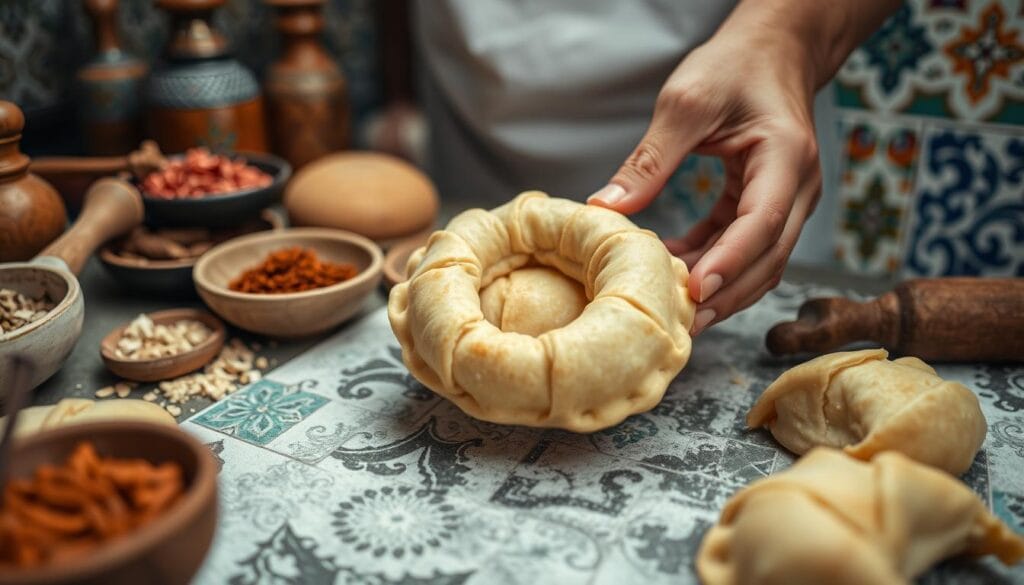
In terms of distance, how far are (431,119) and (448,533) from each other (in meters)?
1.84

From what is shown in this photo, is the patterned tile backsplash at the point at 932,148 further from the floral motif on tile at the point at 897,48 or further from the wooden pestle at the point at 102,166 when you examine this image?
the wooden pestle at the point at 102,166

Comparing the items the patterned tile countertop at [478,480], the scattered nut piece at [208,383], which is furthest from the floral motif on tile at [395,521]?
the scattered nut piece at [208,383]

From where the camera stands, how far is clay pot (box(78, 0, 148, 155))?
82.4 inches

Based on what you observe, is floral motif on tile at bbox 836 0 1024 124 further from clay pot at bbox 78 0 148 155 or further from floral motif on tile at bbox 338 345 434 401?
clay pot at bbox 78 0 148 155

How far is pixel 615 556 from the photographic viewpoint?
3.33 feet

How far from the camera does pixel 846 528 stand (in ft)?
2.78

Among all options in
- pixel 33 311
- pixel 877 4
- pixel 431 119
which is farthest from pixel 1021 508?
pixel 431 119

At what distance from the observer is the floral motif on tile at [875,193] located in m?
2.26

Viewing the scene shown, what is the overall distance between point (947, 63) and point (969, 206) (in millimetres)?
424

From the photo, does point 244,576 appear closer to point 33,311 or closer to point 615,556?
point 615,556

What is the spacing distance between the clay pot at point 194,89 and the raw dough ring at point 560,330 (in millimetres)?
1067

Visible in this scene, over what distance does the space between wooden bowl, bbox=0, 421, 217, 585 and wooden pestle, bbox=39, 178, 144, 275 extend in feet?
2.28

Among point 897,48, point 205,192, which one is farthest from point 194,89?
point 897,48

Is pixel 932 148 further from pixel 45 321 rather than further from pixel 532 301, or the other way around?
pixel 45 321
